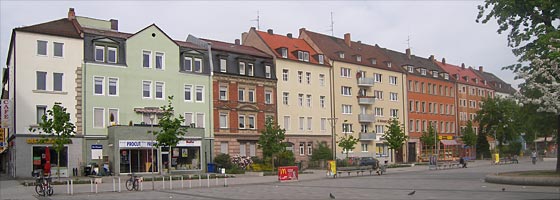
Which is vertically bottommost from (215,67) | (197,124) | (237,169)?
(237,169)

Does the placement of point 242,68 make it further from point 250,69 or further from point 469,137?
point 469,137

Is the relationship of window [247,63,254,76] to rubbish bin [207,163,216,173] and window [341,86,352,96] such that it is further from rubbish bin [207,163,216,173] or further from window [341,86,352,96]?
window [341,86,352,96]

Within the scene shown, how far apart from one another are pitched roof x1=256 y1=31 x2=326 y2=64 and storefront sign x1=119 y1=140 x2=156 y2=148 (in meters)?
20.0

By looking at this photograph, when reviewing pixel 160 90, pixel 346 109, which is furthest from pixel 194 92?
pixel 346 109

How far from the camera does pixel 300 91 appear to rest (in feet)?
227

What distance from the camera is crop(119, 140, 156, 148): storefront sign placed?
50531 mm

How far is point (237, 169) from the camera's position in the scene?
5544 centimetres

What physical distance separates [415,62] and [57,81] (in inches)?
2320

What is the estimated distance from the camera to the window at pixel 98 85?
51375mm

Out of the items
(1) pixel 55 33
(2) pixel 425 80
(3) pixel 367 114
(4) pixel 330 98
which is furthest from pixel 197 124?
(2) pixel 425 80

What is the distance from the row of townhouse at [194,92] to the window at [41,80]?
8 cm

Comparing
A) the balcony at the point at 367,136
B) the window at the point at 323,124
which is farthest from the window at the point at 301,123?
the balcony at the point at 367,136

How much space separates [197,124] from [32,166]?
52.3 ft

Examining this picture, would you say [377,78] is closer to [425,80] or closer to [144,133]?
[425,80]
